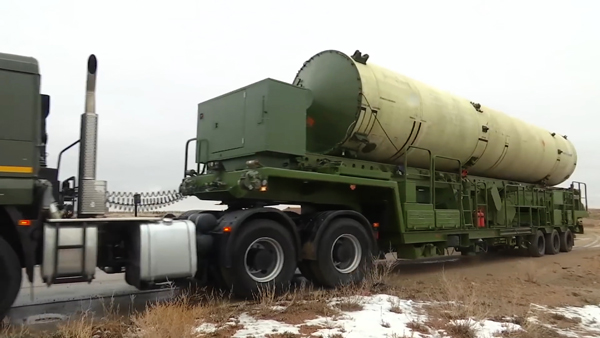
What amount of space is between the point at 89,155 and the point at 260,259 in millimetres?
2597

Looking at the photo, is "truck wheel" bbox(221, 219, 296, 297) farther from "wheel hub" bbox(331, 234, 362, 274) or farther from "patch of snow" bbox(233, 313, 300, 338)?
"patch of snow" bbox(233, 313, 300, 338)

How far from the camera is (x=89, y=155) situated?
5.96m

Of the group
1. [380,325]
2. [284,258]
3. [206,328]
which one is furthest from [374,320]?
[284,258]

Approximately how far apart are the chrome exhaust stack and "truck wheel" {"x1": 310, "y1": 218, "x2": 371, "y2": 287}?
323 centimetres

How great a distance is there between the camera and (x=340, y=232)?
7.93 metres

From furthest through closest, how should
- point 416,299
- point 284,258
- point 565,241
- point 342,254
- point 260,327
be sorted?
1. point 565,241
2. point 342,254
3. point 284,258
4. point 416,299
5. point 260,327

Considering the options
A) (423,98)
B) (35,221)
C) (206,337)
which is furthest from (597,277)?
(35,221)

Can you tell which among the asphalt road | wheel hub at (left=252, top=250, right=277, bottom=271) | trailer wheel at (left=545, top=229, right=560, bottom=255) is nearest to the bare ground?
wheel hub at (left=252, top=250, right=277, bottom=271)

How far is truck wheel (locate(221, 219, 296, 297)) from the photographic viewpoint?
6746 millimetres

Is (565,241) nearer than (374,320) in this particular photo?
No

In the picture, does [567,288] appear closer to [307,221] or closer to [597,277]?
[597,277]

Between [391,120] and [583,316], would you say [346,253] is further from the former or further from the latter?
[583,316]

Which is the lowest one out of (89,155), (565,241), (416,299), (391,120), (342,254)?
(416,299)

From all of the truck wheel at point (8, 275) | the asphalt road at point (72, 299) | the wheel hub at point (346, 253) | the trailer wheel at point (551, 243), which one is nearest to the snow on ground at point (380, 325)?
the wheel hub at point (346, 253)
